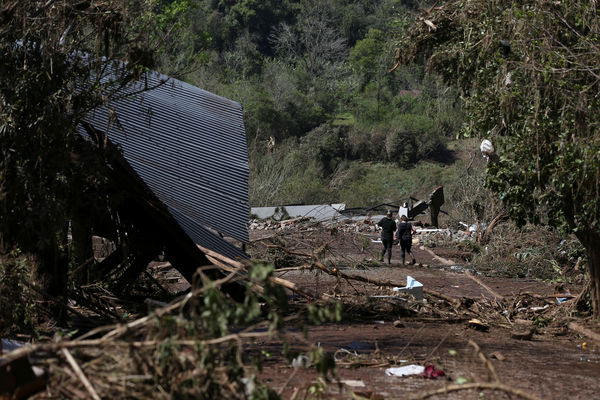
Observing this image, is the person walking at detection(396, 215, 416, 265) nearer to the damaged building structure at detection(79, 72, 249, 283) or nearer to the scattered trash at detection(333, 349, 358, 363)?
the damaged building structure at detection(79, 72, 249, 283)

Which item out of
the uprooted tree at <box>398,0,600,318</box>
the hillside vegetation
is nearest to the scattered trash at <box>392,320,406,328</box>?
the uprooted tree at <box>398,0,600,318</box>

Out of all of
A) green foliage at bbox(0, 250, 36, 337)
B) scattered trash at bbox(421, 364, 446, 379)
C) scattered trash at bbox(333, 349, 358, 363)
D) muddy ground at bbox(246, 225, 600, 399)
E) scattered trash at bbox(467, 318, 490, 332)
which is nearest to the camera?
muddy ground at bbox(246, 225, 600, 399)

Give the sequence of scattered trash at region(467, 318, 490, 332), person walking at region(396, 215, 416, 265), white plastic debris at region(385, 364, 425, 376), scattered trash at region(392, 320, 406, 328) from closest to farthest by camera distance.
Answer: white plastic debris at region(385, 364, 425, 376) → scattered trash at region(392, 320, 406, 328) → scattered trash at region(467, 318, 490, 332) → person walking at region(396, 215, 416, 265)

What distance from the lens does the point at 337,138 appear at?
48.9 meters

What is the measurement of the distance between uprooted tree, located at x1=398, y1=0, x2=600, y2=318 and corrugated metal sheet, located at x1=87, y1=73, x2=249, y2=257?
350cm

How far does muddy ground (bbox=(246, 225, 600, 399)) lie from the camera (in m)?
5.83

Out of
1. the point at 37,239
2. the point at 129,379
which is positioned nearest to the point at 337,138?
the point at 37,239

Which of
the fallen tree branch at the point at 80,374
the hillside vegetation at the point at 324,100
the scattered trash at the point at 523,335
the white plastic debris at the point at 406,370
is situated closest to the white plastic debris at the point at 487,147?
the scattered trash at the point at 523,335

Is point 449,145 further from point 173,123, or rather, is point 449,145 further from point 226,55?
point 173,123

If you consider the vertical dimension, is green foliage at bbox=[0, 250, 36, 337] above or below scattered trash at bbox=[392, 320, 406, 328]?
above

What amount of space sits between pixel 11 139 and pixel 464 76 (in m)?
6.74

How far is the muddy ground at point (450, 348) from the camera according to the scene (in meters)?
5.83

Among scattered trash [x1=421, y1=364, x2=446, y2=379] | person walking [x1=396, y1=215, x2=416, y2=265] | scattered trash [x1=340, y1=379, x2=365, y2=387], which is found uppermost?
scattered trash [x1=340, y1=379, x2=365, y2=387]

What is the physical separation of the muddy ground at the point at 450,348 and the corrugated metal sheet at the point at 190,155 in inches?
A: 47.0
